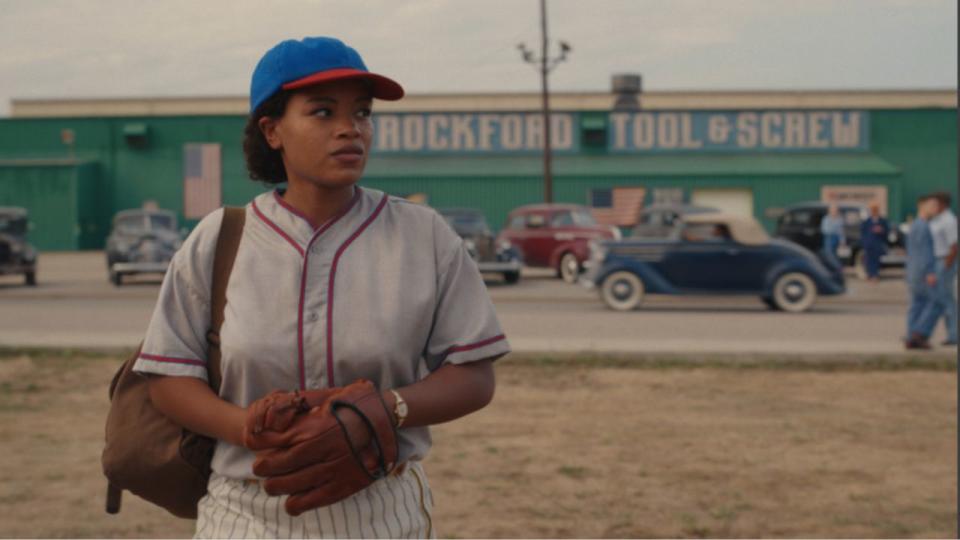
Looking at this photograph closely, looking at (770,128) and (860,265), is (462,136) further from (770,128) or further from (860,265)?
(860,265)

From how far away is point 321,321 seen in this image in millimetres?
2416

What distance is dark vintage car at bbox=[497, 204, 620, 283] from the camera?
26750mm

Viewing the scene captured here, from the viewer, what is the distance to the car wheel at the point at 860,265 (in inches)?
1059

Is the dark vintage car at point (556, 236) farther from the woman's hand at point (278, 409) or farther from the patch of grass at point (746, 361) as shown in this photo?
the woman's hand at point (278, 409)

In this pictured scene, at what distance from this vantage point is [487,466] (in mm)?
7426

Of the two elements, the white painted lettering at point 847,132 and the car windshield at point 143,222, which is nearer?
the car windshield at point 143,222

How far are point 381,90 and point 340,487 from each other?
77 cm

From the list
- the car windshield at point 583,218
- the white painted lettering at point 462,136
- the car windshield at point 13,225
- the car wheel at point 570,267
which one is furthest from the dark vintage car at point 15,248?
the white painted lettering at point 462,136

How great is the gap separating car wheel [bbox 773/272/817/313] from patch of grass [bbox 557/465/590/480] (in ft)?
39.4

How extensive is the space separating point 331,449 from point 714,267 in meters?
16.8

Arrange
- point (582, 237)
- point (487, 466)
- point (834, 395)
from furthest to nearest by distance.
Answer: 1. point (582, 237)
2. point (834, 395)
3. point (487, 466)

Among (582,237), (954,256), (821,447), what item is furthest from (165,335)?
(582,237)

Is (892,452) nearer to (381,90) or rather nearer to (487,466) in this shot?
(487,466)

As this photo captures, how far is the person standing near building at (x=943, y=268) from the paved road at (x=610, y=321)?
365mm
